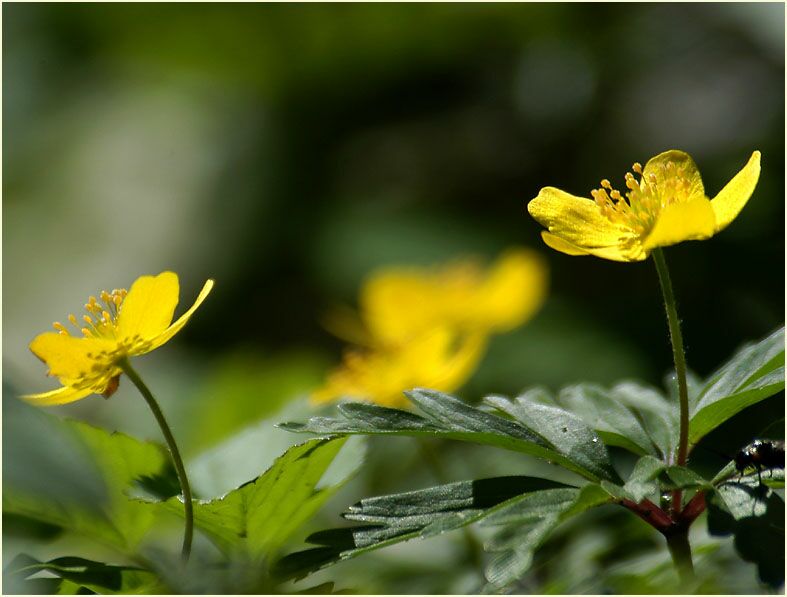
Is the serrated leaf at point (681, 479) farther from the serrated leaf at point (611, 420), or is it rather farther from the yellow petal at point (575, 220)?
the yellow petal at point (575, 220)

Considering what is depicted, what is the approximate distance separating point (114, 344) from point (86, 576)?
0.86ft

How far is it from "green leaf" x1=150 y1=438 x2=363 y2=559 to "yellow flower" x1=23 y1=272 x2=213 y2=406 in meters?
0.16

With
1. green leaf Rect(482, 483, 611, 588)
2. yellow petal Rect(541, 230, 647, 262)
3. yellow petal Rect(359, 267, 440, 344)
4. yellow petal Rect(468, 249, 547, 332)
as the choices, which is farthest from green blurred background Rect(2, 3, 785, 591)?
green leaf Rect(482, 483, 611, 588)

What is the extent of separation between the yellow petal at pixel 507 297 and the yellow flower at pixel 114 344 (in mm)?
1523

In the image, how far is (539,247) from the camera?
11.6 feet

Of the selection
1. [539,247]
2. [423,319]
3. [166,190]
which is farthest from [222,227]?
[423,319]

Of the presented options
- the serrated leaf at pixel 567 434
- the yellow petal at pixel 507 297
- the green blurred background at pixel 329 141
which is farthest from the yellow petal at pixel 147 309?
the green blurred background at pixel 329 141

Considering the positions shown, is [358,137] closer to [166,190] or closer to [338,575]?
[166,190]

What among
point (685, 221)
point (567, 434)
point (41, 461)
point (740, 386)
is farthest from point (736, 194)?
point (41, 461)

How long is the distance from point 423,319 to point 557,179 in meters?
1.42

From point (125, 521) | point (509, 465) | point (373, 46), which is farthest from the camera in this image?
point (373, 46)

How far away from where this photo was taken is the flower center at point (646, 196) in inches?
45.9

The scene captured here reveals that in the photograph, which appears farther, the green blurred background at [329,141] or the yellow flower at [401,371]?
the green blurred background at [329,141]

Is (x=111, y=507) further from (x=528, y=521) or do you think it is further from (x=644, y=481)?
(x=644, y=481)
